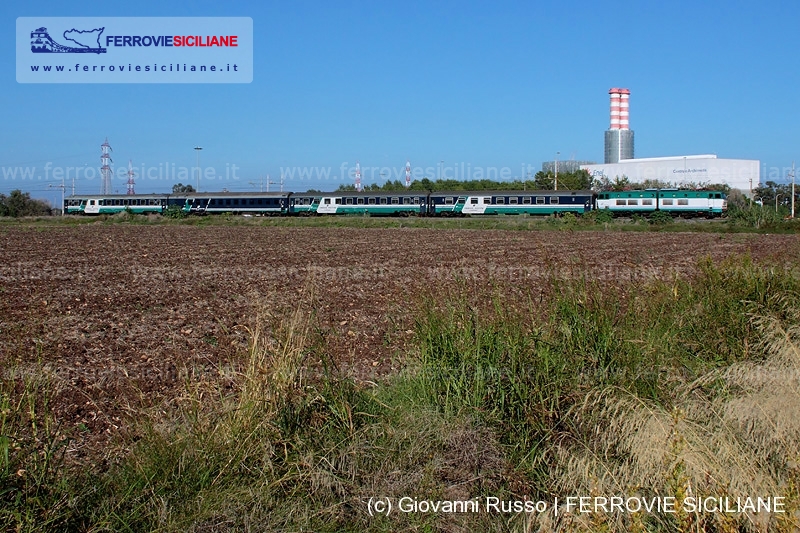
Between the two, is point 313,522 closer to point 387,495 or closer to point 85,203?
point 387,495

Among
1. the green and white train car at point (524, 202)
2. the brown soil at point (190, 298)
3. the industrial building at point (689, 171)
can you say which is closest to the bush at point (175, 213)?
the green and white train car at point (524, 202)

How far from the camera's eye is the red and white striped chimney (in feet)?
364

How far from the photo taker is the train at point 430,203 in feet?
179

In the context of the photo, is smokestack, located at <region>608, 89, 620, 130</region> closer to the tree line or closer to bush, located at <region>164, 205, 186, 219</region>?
bush, located at <region>164, 205, 186, 219</region>

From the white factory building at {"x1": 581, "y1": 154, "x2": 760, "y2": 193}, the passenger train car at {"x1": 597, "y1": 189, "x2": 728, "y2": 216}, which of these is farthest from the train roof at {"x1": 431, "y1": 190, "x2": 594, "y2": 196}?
the white factory building at {"x1": 581, "y1": 154, "x2": 760, "y2": 193}

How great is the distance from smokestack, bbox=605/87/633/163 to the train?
58.8 metres

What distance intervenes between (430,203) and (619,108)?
65387 mm

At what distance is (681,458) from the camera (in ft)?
13.2

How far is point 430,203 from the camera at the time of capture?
193ft

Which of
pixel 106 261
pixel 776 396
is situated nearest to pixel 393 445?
pixel 776 396

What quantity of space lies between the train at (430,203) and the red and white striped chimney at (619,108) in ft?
199

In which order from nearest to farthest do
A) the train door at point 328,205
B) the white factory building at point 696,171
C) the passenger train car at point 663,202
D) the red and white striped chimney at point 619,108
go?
the passenger train car at point 663,202 < the train door at point 328,205 < the white factory building at point 696,171 < the red and white striped chimney at point 619,108

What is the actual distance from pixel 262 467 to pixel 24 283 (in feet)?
42.6

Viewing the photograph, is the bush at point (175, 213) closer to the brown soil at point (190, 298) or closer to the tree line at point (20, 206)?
the tree line at point (20, 206)
